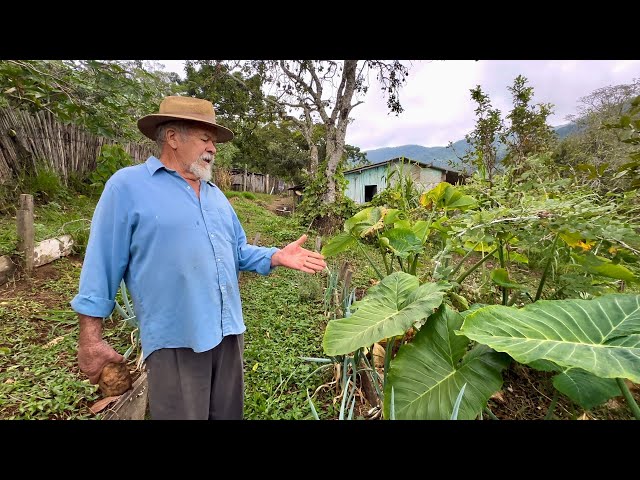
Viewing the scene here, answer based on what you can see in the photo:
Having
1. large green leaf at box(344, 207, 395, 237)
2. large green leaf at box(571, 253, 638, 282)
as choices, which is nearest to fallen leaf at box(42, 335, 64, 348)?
large green leaf at box(344, 207, 395, 237)

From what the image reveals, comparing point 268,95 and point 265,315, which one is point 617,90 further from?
point 265,315

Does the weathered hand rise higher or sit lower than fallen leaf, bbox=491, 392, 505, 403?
higher

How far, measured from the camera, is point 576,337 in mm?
1047

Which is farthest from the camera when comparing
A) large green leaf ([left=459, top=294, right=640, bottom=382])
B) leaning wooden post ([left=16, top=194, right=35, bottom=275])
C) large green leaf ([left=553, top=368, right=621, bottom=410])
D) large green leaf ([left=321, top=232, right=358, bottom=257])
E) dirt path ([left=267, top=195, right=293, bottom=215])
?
dirt path ([left=267, top=195, right=293, bottom=215])

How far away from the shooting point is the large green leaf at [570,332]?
890 millimetres

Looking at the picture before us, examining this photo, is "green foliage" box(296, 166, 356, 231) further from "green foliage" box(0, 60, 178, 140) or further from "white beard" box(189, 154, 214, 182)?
"white beard" box(189, 154, 214, 182)

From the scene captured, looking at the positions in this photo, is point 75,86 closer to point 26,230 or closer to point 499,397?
point 26,230

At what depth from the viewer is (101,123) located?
3076mm

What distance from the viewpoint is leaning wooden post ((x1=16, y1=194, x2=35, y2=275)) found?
9.28ft

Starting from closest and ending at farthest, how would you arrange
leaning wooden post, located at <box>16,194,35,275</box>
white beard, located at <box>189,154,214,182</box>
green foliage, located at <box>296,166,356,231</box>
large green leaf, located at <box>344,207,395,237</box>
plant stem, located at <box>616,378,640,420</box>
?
1. plant stem, located at <box>616,378,640,420</box>
2. white beard, located at <box>189,154,214,182</box>
3. large green leaf, located at <box>344,207,395,237</box>
4. leaning wooden post, located at <box>16,194,35,275</box>
5. green foliage, located at <box>296,166,356,231</box>

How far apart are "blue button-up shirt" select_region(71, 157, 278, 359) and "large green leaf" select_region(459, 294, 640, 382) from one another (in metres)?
1.04

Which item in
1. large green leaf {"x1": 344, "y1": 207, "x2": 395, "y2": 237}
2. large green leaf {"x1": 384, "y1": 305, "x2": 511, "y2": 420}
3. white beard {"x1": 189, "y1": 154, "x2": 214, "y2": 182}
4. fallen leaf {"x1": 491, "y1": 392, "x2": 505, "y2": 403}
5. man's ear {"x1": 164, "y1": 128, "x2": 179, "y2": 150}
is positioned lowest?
fallen leaf {"x1": 491, "y1": 392, "x2": 505, "y2": 403}
